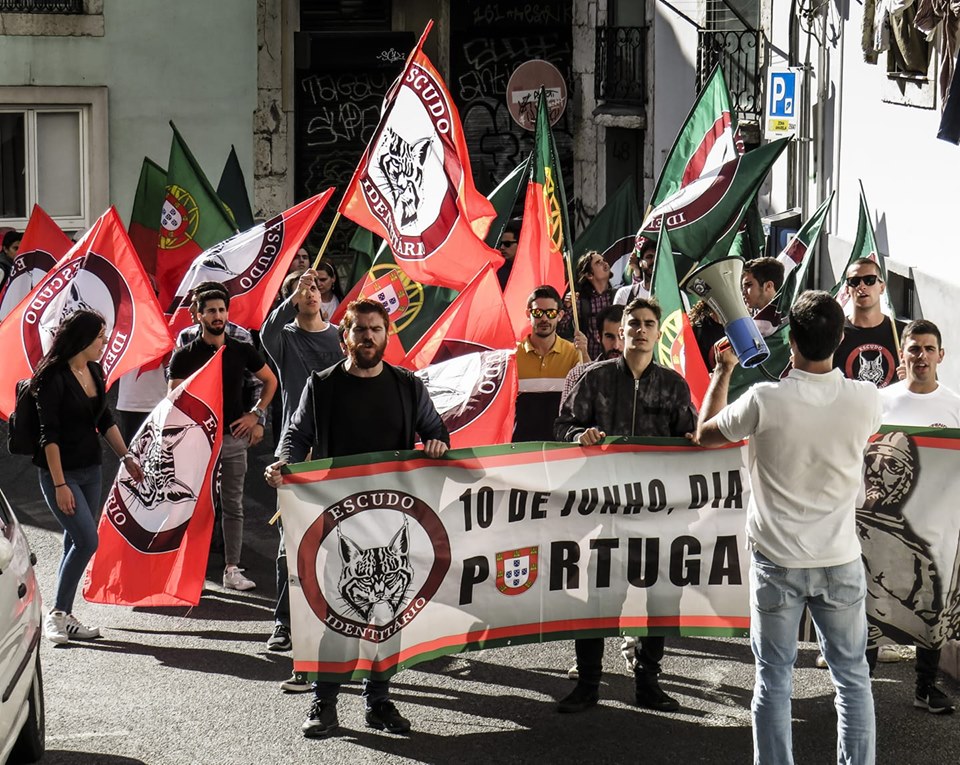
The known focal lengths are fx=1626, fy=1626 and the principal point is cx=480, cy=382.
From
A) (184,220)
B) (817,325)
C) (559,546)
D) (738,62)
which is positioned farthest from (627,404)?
(738,62)

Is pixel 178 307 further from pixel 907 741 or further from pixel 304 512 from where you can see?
pixel 907 741

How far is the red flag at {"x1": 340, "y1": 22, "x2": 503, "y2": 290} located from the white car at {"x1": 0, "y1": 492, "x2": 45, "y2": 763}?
4578 mm

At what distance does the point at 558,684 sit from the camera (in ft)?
24.5

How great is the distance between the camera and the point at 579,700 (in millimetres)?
7043

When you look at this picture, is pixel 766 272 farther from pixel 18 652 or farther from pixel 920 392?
pixel 18 652

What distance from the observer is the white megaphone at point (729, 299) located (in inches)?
230

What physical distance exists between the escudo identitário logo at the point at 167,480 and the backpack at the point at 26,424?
0.55 m

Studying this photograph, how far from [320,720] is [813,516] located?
2335 mm

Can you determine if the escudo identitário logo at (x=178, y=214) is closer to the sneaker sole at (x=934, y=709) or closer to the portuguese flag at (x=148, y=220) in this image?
the portuguese flag at (x=148, y=220)

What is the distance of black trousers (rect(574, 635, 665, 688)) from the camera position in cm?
703

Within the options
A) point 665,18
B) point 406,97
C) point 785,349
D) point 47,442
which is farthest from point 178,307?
point 665,18

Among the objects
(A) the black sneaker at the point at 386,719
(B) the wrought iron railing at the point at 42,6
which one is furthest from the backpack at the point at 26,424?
(B) the wrought iron railing at the point at 42,6

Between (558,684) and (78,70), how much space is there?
15623 millimetres

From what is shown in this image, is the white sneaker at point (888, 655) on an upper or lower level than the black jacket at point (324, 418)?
lower
